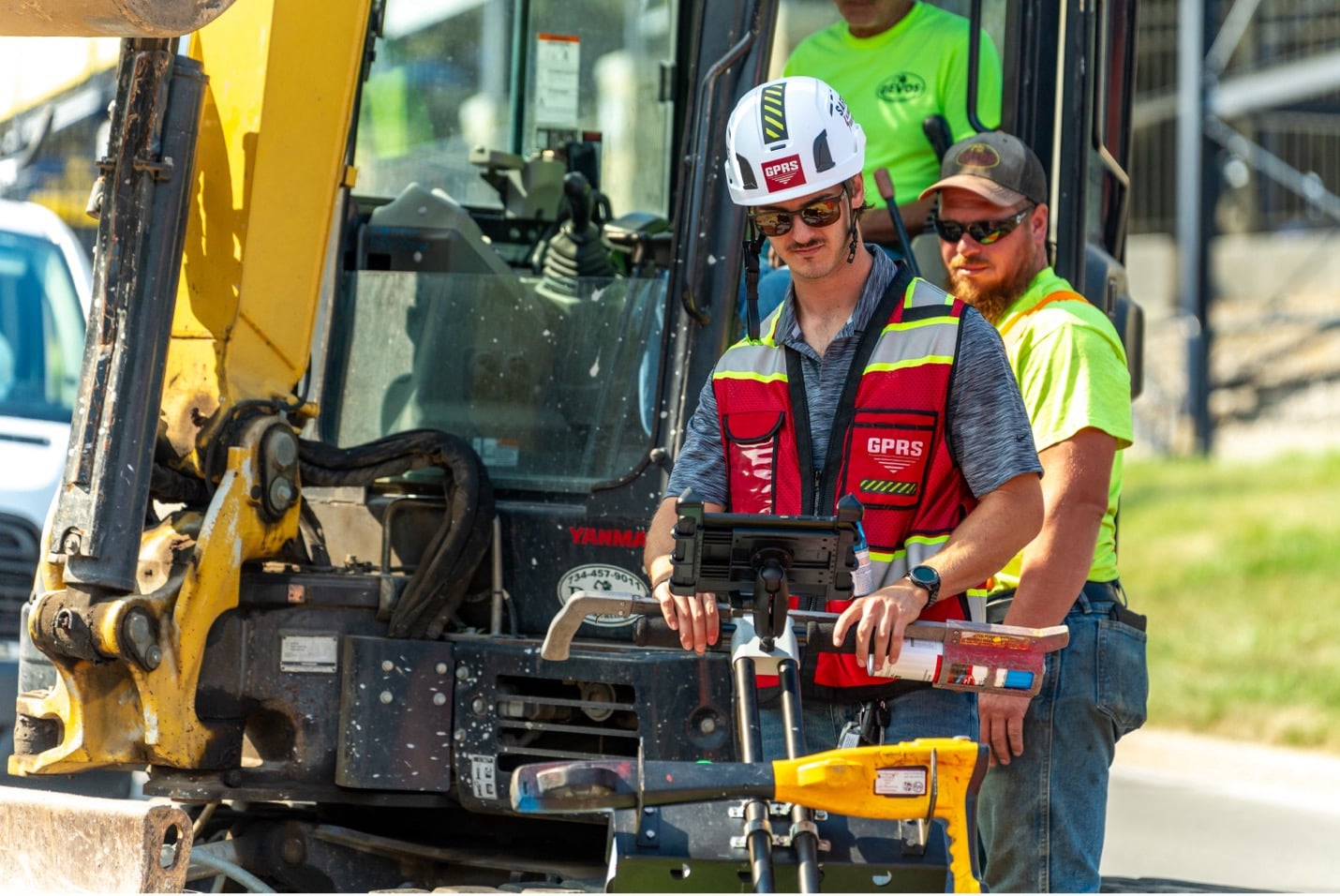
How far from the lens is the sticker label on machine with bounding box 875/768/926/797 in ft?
10.9

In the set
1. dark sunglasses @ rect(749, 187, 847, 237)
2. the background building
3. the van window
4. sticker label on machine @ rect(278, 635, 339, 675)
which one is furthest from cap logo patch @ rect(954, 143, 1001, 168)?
the background building

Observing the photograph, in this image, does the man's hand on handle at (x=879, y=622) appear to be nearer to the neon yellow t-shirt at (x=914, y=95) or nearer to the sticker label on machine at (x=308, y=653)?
the sticker label on machine at (x=308, y=653)

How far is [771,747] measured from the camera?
4133 millimetres

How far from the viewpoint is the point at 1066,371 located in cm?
477

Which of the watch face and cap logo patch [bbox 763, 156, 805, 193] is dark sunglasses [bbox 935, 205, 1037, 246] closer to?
cap logo patch [bbox 763, 156, 805, 193]

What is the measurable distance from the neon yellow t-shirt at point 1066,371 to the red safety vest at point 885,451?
2.41ft

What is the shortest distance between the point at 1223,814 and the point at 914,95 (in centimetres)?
562

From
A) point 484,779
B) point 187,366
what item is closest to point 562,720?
point 484,779

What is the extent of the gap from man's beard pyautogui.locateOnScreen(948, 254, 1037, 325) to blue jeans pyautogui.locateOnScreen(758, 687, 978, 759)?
→ 1.27 meters

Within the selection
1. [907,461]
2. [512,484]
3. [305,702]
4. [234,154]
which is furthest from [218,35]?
[907,461]

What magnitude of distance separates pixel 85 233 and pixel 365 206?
29.8 feet

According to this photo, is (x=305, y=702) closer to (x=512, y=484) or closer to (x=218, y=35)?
(x=512, y=484)

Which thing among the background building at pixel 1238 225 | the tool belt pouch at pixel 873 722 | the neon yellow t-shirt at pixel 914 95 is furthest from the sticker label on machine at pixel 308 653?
the background building at pixel 1238 225

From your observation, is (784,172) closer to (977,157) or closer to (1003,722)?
(977,157)
